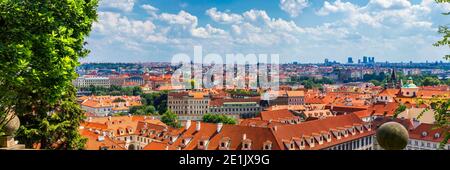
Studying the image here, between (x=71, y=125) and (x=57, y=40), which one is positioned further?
(x=71, y=125)

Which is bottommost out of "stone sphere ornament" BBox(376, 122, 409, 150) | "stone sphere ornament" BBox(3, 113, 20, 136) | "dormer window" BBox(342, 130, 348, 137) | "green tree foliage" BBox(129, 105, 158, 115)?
"green tree foliage" BBox(129, 105, 158, 115)

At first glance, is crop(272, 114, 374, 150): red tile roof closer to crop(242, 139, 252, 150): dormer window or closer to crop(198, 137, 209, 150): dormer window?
crop(242, 139, 252, 150): dormer window

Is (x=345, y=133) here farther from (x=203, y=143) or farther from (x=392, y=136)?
(x=392, y=136)

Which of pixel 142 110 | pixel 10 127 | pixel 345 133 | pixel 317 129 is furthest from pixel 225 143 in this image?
pixel 142 110

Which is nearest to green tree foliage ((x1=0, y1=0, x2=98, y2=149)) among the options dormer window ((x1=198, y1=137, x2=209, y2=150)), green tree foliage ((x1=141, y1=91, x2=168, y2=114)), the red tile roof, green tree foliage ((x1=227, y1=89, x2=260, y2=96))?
dormer window ((x1=198, y1=137, x2=209, y2=150))

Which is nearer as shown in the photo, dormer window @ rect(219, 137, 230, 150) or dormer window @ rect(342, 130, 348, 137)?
dormer window @ rect(219, 137, 230, 150)

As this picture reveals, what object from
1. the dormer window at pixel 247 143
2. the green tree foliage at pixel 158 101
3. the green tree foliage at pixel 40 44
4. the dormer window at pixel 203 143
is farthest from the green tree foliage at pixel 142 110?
Answer: the green tree foliage at pixel 40 44

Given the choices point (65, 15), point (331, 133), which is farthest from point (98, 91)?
point (65, 15)
